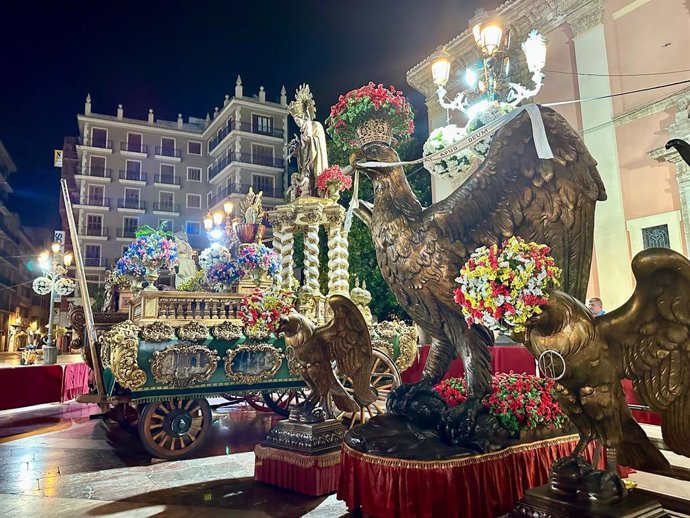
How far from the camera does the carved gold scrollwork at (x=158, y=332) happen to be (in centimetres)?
479

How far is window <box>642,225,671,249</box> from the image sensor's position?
30.7 feet

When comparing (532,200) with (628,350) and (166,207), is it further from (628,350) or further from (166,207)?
(166,207)

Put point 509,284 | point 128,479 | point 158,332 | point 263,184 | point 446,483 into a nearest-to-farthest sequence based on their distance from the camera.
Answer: point 509,284 → point 446,483 → point 128,479 → point 158,332 → point 263,184

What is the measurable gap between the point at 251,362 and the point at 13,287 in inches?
991

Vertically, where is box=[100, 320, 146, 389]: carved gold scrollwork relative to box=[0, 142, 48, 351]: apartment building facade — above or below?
below

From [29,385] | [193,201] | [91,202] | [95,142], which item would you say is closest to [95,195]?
[91,202]

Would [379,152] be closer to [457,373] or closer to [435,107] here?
[457,373]

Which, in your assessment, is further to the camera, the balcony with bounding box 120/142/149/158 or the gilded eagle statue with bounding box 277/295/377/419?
the balcony with bounding box 120/142/149/158

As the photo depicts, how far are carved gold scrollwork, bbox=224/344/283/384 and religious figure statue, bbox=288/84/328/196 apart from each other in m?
2.64

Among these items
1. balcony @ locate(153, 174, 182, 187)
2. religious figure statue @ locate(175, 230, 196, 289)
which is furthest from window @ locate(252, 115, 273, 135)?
religious figure statue @ locate(175, 230, 196, 289)

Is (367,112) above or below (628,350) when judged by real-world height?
above

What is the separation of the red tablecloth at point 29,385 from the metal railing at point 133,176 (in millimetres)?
26045

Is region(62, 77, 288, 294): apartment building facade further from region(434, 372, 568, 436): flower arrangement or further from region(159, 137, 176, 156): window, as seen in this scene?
region(434, 372, 568, 436): flower arrangement

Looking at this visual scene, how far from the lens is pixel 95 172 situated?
3156 centimetres
